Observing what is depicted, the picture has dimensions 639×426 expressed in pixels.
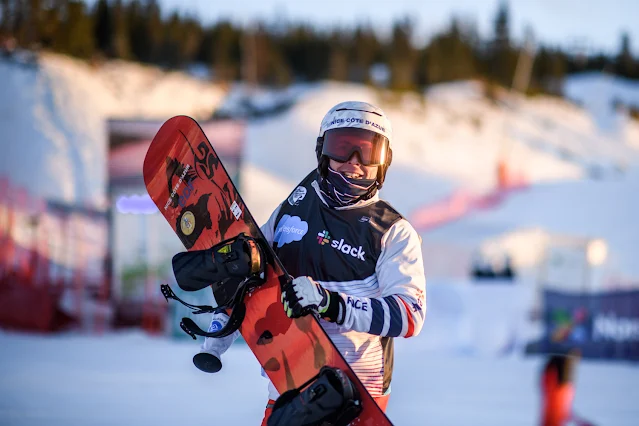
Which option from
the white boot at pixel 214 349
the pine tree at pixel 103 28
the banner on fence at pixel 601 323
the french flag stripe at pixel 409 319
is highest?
the french flag stripe at pixel 409 319

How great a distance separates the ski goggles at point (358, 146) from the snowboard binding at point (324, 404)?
0.82 m

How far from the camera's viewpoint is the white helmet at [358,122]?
2.87 meters

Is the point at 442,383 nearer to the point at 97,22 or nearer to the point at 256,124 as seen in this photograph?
the point at 256,124

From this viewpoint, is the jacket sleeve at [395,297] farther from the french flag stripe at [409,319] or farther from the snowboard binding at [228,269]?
the snowboard binding at [228,269]

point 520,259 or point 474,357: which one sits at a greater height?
point 474,357

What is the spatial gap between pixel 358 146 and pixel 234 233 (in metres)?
0.61

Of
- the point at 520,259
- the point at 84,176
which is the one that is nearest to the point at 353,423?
the point at 520,259

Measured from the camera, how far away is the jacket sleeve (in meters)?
2.50

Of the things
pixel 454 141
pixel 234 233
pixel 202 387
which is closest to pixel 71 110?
pixel 454 141

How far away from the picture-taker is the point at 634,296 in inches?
412

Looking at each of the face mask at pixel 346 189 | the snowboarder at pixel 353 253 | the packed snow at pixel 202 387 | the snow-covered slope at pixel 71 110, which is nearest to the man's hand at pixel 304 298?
the snowboarder at pixel 353 253

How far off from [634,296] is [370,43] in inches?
1996

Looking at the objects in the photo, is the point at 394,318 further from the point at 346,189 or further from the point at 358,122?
the point at 358,122

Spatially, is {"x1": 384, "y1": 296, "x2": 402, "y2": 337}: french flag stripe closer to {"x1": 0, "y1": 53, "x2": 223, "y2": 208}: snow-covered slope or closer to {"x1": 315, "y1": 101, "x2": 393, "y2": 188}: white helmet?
{"x1": 315, "y1": 101, "x2": 393, "y2": 188}: white helmet
